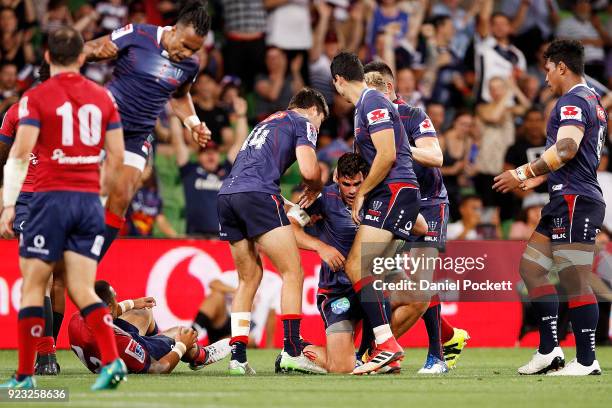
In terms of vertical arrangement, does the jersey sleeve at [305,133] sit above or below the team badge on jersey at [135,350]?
above

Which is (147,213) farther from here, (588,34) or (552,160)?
(588,34)

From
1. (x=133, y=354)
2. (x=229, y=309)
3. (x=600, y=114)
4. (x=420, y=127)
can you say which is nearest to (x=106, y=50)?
(x=133, y=354)

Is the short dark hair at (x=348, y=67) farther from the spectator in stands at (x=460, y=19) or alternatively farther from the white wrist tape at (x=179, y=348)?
the spectator in stands at (x=460, y=19)

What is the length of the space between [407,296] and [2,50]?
880 centimetres

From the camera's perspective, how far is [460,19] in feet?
66.5

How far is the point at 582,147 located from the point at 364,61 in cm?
921

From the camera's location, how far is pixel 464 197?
1680 centimetres

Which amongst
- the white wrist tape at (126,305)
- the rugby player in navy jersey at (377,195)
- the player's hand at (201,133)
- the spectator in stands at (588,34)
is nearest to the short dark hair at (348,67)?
the rugby player in navy jersey at (377,195)

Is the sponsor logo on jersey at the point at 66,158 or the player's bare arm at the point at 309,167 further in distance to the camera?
the player's bare arm at the point at 309,167

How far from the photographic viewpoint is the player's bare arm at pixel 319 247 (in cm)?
1018

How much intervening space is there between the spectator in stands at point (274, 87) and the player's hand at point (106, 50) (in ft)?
26.4

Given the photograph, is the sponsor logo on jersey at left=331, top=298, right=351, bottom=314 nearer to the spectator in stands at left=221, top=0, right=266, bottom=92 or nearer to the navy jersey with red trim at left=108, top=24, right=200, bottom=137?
the navy jersey with red trim at left=108, top=24, right=200, bottom=137

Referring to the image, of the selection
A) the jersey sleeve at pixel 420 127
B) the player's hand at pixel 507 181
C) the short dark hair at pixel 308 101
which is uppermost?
the short dark hair at pixel 308 101

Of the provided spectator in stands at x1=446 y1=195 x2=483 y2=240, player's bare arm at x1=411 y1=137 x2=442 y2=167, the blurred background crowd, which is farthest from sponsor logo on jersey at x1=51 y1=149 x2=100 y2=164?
spectator in stands at x1=446 y1=195 x2=483 y2=240
